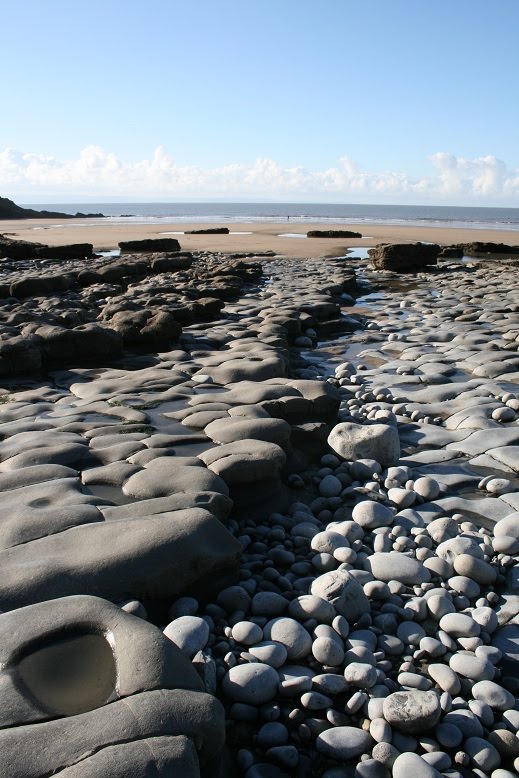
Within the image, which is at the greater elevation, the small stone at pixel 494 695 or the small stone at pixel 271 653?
the small stone at pixel 271 653

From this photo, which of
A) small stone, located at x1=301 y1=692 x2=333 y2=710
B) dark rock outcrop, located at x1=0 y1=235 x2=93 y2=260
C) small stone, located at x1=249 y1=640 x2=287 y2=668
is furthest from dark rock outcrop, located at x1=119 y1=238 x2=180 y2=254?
small stone, located at x1=301 y1=692 x2=333 y2=710

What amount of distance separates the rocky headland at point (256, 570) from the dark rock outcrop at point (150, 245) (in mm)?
14893

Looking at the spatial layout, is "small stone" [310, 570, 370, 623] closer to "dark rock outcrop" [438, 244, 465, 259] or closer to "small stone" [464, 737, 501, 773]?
"small stone" [464, 737, 501, 773]

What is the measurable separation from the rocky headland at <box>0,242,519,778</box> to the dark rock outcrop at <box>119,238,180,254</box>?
14.9 metres

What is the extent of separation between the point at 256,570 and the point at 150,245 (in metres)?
18.5

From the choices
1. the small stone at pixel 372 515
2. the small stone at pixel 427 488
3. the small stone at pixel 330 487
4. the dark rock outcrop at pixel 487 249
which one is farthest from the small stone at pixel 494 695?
the dark rock outcrop at pixel 487 249

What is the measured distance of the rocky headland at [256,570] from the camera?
69.4 inches

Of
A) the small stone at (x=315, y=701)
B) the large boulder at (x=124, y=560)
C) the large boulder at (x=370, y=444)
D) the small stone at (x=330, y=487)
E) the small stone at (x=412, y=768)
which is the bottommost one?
the small stone at (x=330, y=487)

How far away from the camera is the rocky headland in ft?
5.78

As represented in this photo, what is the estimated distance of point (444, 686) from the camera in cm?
207

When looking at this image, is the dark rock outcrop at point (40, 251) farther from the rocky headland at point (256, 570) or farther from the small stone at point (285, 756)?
the small stone at point (285, 756)

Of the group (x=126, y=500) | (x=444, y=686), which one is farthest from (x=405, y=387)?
(x=444, y=686)

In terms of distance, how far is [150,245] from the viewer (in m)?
20.2

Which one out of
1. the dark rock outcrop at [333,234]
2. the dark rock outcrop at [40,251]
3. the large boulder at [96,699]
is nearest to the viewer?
the large boulder at [96,699]
